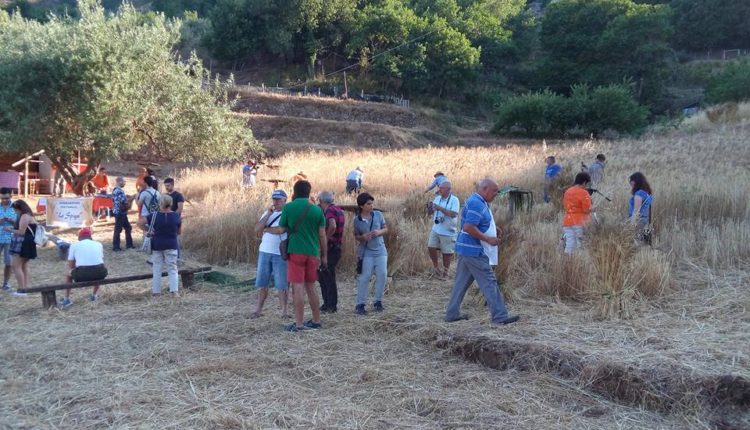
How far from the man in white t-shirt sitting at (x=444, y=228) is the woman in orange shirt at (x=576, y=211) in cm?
152

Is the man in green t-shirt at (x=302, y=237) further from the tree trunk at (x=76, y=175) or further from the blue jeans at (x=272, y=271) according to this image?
the tree trunk at (x=76, y=175)

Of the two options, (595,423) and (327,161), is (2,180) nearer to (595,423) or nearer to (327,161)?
(327,161)

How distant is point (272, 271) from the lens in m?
8.27

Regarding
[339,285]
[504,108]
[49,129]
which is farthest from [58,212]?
[504,108]

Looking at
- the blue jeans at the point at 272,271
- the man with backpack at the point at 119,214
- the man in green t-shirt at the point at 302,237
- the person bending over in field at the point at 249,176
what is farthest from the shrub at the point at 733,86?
the man in green t-shirt at the point at 302,237

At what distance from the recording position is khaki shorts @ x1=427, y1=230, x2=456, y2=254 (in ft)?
32.2

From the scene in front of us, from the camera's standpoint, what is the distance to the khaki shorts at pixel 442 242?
983cm

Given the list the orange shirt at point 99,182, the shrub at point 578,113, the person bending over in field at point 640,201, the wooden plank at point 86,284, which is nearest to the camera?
the wooden plank at point 86,284

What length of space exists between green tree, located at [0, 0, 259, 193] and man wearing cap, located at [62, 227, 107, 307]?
32.1 ft

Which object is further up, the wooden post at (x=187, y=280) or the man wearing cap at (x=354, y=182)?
the man wearing cap at (x=354, y=182)

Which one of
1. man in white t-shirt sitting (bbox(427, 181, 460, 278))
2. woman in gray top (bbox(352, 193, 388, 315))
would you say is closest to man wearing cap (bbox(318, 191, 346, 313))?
woman in gray top (bbox(352, 193, 388, 315))

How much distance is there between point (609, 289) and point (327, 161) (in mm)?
16708

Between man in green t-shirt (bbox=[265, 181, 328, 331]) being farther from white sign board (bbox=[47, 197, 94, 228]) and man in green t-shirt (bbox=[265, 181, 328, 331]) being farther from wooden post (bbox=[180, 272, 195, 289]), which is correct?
white sign board (bbox=[47, 197, 94, 228])

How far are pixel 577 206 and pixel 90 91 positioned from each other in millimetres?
14101
